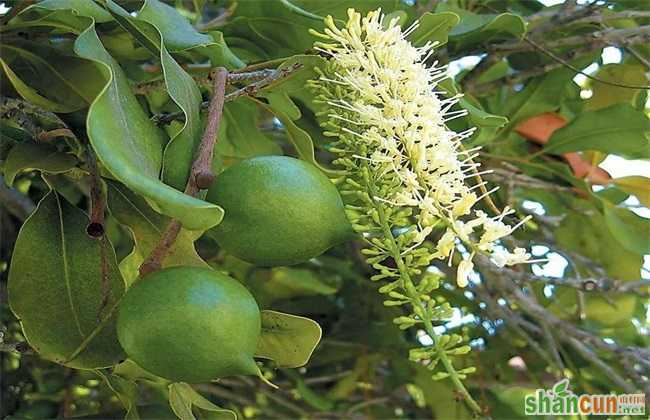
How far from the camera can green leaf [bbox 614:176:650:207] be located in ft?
4.01

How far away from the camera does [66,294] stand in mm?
734

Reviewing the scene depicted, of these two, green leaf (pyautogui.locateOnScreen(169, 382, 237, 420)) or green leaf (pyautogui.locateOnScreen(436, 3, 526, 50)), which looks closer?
green leaf (pyautogui.locateOnScreen(169, 382, 237, 420))

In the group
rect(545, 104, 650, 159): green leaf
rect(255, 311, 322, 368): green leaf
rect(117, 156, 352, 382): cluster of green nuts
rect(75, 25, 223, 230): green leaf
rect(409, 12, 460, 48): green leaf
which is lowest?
rect(545, 104, 650, 159): green leaf

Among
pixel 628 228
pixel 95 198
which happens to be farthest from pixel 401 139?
pixel 628 228

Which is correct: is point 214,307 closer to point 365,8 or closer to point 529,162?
point 365,8

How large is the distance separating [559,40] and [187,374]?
2.49 ft

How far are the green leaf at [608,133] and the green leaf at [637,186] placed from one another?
0.04 m

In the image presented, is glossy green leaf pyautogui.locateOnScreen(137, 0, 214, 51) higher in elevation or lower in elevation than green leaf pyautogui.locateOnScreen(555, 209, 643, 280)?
higher

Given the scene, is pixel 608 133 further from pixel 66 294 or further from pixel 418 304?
pixel 66 294

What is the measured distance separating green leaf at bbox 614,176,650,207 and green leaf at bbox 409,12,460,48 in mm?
491

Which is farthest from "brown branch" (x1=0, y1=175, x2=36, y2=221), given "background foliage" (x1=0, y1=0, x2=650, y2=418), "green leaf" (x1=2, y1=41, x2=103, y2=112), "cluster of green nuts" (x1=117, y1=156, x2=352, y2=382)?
"cluster of green nuts" (x1=117, y1=156, x2=352, y2=382)

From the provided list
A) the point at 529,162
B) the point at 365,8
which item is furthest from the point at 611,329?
the point at 365,8

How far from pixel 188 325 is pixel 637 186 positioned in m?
0.87

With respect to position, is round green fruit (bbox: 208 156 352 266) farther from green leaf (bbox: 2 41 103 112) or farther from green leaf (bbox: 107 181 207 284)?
green leaf (bbox: 2 41 103 112)
